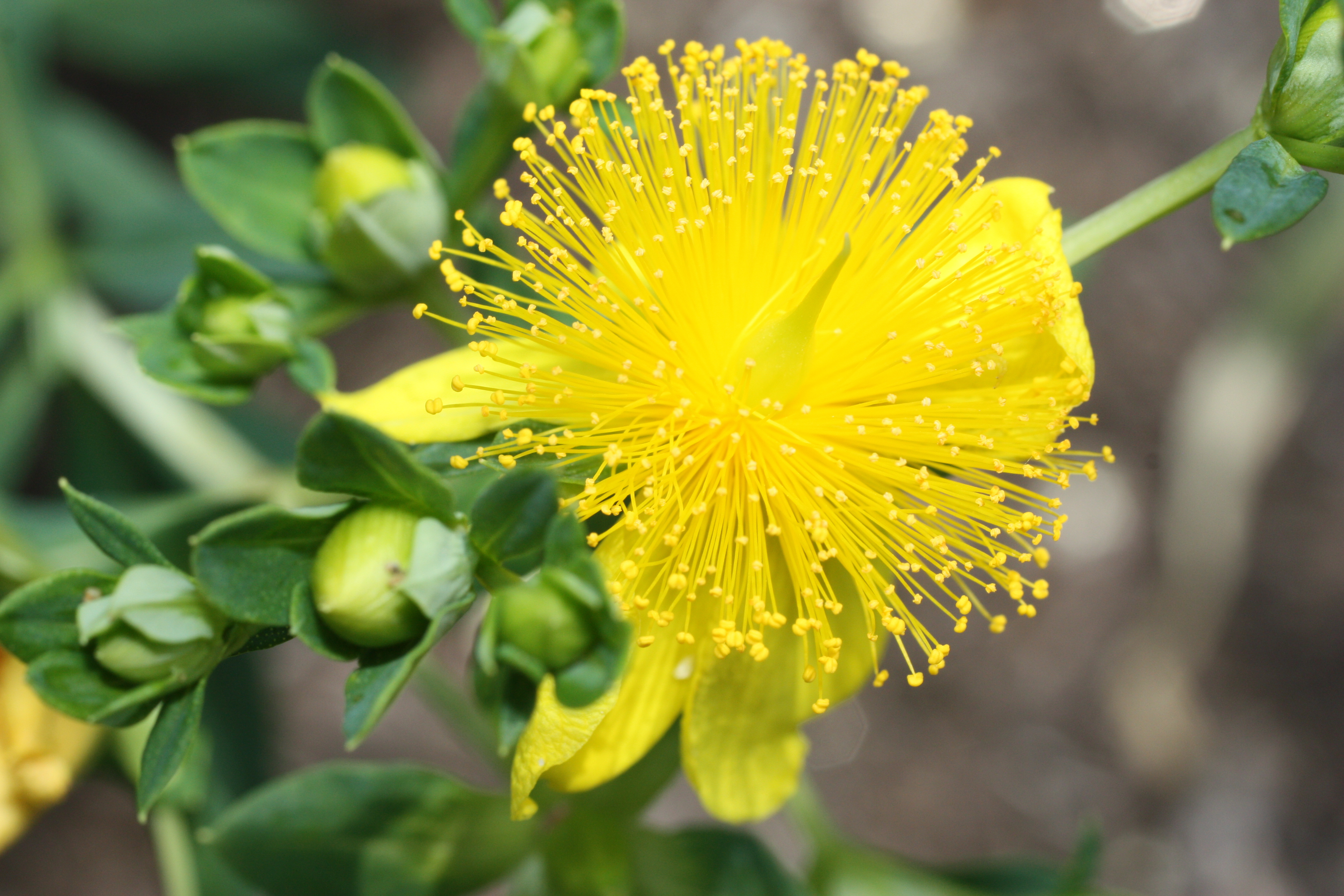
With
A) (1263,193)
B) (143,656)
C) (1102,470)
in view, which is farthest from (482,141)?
(1102,470)

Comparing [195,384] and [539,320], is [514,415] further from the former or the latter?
[195,384]

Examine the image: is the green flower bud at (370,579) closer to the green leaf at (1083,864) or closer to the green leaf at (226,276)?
the green leaf at (226,276)

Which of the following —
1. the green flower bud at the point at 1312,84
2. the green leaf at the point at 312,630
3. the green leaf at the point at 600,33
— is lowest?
the green leaf at the point at 312,630

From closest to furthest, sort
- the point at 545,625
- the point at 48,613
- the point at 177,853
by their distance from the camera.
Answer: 1. the point at 545,625
2. the point at 48,613
3. the point at 177,853

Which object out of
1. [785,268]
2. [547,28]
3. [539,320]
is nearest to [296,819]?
[539,320]

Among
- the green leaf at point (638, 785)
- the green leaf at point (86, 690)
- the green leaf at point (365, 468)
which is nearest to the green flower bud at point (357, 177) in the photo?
the green leaf at point (365, 468)

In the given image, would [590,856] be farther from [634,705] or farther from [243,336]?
[243,336]
